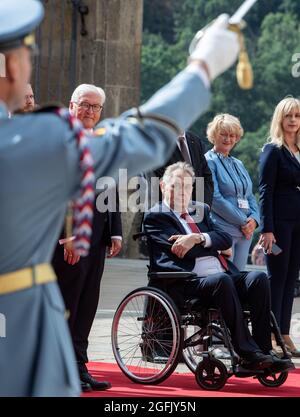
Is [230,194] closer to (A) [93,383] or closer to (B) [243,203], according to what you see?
(B) [243,203]

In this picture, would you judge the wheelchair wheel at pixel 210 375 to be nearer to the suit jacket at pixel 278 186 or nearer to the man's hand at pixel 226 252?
the man's hand at pixel 226 252

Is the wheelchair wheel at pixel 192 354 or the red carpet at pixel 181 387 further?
the wheelchair wheel at pixel 192 354

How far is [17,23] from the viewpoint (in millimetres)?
2709

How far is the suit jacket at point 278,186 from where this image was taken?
839cm

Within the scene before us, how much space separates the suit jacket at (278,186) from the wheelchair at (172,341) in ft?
3.61

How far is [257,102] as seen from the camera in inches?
2879

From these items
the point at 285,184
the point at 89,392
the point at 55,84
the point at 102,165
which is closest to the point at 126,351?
the point at 89,392

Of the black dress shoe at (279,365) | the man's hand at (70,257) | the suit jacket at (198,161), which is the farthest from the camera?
the suit jacket at (198,161)

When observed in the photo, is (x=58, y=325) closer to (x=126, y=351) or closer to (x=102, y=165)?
(x=102, y=165)

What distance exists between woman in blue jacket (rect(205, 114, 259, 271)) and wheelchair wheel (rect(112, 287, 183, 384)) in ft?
3.99

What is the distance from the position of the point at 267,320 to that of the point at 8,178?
475cm
